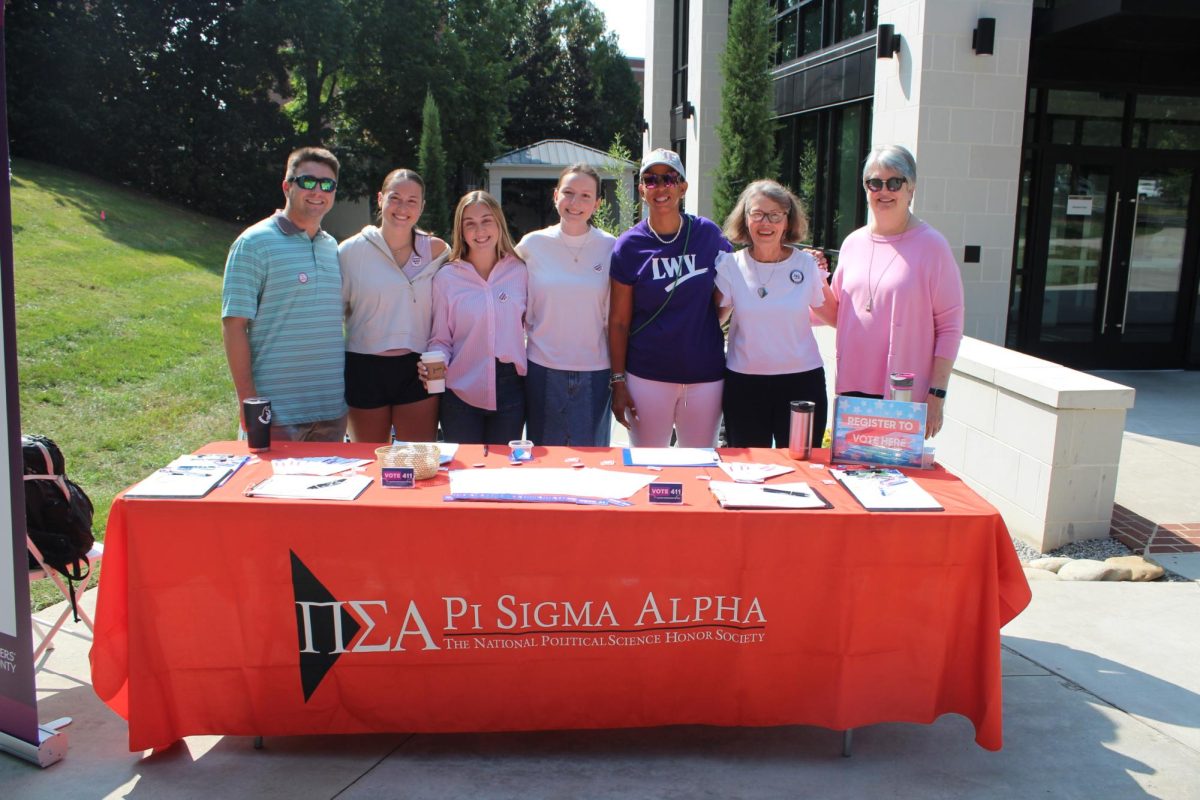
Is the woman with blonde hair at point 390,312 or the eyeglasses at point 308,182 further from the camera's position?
the woman with blonde hair at point 390,312

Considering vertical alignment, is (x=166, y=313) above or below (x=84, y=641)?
above

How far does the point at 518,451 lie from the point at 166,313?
8809mm

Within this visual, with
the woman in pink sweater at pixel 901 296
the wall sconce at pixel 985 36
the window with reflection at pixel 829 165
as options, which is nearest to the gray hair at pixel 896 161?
the woman in pink sweater at pixel 901 296

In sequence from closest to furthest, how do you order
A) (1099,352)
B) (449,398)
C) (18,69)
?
1. (449,398)
2. (1099,352)
3. (18,69)

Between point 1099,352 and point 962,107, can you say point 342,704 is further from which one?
point 1099,352

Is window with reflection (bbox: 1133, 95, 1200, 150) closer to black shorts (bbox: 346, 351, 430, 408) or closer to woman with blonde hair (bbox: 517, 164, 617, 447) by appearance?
woman with blonde hair (bbox: 517, 164, 617, 447)

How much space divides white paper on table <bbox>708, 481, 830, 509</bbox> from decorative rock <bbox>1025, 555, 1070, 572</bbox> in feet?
7.26

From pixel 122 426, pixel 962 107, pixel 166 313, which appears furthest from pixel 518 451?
pixel 166 313

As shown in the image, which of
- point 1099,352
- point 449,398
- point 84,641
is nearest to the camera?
point 84,641

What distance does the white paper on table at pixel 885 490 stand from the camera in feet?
9.45

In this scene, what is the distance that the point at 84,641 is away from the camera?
148 inches

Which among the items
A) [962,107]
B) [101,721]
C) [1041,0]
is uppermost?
[1041,0]

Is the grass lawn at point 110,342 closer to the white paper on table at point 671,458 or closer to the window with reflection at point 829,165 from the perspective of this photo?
the white paper on table at point 671,458

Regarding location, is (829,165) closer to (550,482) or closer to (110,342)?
(110,342)
